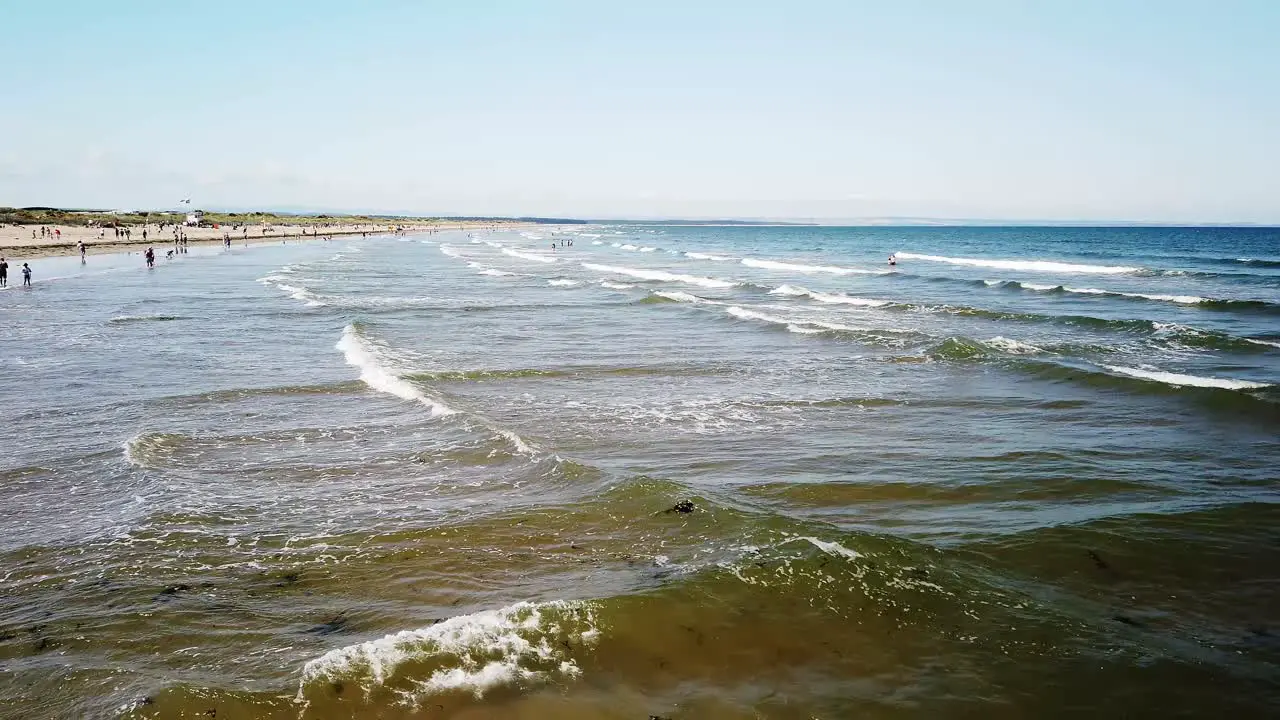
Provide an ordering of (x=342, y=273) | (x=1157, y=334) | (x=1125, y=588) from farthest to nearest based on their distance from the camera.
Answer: (x=342, y=273)
(x=1157, y=334)
(x=1125, y=588)

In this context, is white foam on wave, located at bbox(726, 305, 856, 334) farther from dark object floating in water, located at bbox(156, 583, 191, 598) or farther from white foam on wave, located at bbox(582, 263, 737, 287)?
dark object floating in water, located at bbox(156, 583, 191, 598)

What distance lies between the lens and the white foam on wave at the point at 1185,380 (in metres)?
19.2

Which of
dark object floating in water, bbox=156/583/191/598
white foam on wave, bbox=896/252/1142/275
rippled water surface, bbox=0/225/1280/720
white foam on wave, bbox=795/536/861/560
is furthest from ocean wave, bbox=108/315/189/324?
white foam on wave, bbox=896/252/1142/275

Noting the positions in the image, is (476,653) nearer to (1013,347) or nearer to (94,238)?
(1013,347)

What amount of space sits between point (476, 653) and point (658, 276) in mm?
53161

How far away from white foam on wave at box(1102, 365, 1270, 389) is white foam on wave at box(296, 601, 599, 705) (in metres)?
17.7

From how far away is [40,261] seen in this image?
2420 inches

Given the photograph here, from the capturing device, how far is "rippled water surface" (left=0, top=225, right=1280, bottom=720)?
22.7 ft

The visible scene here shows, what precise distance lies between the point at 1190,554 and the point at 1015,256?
284ft

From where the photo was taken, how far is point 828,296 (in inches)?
1763

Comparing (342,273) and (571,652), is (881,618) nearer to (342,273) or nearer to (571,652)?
(571,652)

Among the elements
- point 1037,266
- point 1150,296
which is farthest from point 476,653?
point 1037,266

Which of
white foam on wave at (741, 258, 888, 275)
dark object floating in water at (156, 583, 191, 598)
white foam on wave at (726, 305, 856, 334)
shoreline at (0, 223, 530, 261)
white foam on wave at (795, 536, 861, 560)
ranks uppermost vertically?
shoreline at (0, 223, 530, 261)

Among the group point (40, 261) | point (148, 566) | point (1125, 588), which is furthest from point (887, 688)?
point (40, 261)
